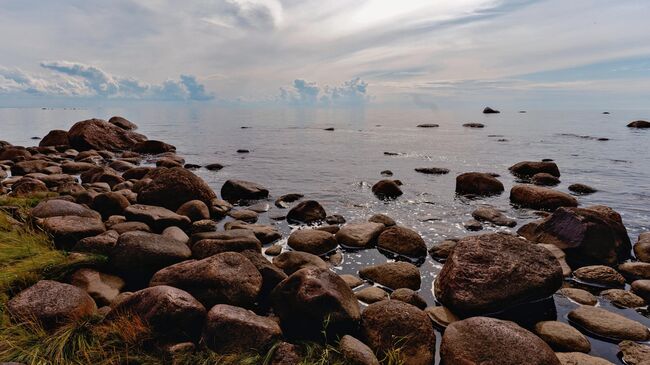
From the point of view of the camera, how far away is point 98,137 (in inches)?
1271

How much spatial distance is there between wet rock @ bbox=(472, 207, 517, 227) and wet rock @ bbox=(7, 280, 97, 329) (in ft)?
38.7

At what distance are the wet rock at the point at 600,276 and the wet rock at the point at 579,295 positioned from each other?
0.67 m

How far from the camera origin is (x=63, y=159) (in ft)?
81.9

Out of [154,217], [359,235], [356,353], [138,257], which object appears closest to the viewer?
[356,353]

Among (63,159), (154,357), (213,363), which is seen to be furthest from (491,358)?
(63,159)

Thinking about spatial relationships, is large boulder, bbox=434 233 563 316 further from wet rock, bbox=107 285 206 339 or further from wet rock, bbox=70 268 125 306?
wet rock, bbox=70 268 125 306

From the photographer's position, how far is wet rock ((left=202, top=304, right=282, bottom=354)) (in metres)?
5.15

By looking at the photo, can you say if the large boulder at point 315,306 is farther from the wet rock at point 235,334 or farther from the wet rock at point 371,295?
the wet rock at point 371,295

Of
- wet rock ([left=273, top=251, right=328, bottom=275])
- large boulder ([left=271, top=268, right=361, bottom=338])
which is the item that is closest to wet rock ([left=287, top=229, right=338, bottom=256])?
wet rock ([left=273, top=251, right=328, bottom=275])

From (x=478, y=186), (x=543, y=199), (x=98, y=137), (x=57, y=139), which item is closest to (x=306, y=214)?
(x=478, y=186)

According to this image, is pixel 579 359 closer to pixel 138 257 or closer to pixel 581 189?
pixel 138 257

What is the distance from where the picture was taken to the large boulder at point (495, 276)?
270 inches

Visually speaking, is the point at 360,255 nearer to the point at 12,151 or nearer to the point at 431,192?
the point at 431,192

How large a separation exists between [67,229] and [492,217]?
12.6 m
